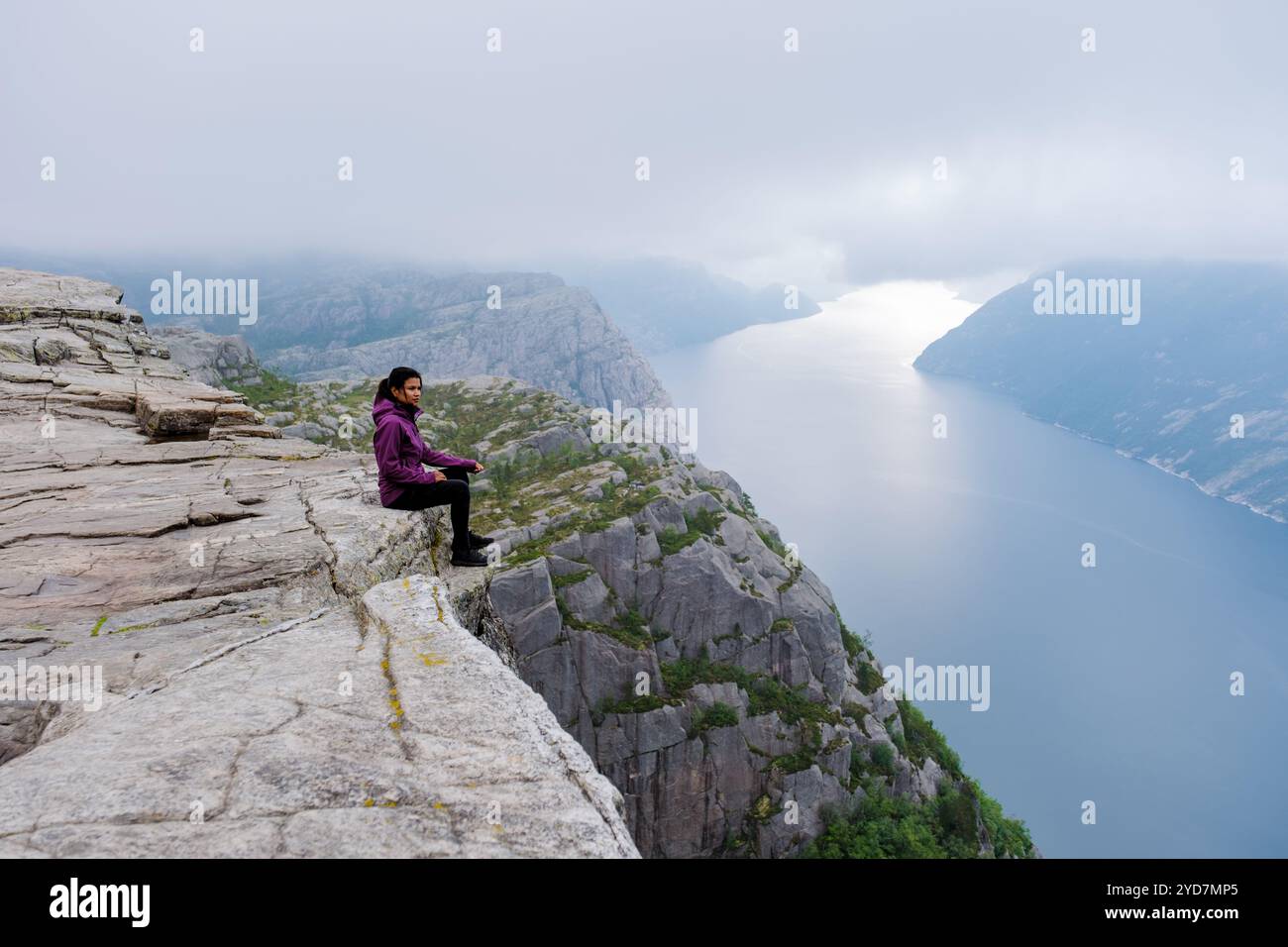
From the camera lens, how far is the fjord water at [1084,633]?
3489 inches

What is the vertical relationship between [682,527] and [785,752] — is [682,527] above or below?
above

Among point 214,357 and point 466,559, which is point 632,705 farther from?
point 214,357

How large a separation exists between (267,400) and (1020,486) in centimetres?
21598

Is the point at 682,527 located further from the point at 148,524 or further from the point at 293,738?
the point at 293,738

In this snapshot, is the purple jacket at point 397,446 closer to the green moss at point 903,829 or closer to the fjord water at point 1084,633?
the green moss at point 903,829

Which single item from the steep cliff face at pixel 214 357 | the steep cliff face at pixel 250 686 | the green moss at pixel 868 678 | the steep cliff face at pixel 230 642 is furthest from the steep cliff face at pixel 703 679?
the steep cliff face at pixel 214 357

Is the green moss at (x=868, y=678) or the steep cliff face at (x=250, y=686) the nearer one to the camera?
the steep cliff face at (x=250, y=686)

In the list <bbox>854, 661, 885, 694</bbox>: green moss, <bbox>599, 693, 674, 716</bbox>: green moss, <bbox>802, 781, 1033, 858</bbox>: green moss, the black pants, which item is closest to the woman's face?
the black pants

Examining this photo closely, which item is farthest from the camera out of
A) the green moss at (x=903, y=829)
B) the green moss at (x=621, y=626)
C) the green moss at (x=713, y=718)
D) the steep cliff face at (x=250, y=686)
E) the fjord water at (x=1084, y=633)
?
the fjord water at (x=1084, y=633)

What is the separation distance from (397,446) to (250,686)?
17.4 ft
